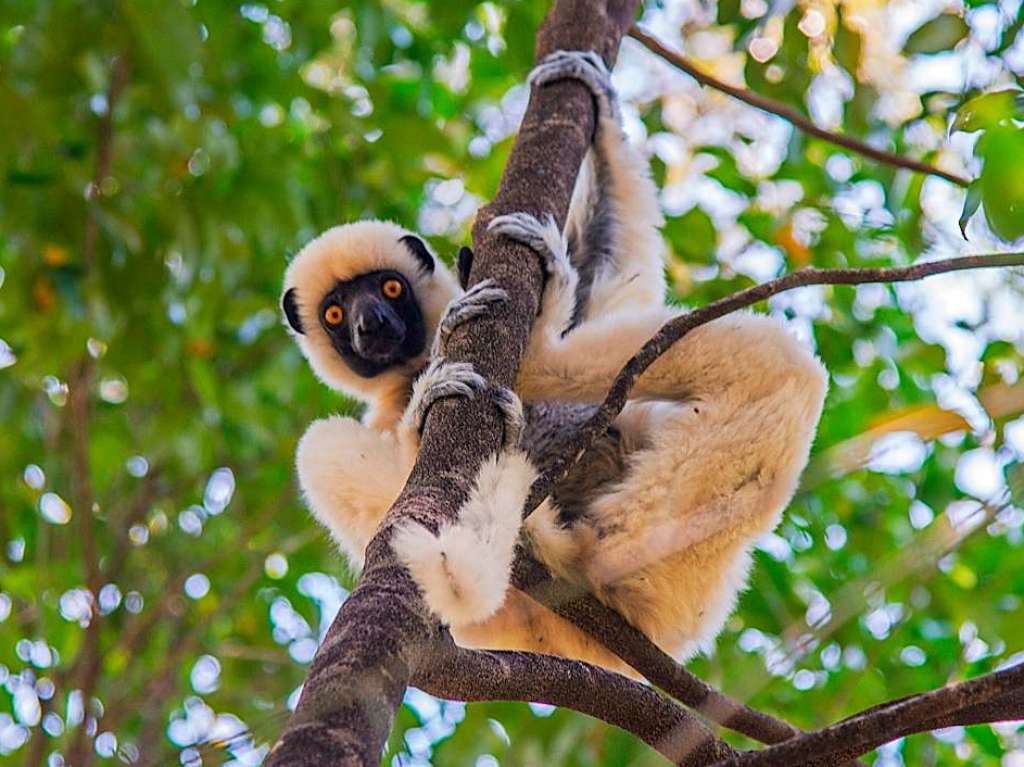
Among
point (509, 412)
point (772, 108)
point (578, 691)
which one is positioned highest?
point (772, 108)

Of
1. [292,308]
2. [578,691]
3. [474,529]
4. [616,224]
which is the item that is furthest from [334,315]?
[578,691]

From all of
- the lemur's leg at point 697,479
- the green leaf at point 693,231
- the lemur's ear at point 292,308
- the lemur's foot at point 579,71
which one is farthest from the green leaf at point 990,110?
the lemur's ear at point 292,308

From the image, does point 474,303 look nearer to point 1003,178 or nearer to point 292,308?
point 1003,178

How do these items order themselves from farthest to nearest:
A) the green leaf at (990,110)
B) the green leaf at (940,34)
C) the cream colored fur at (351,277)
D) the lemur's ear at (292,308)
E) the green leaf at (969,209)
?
the lemur's ear at (292,308), the cream colored fur at (351,277), the green leaf at (940,34), the green leaf at (969,209), the green leaf at (990,110)

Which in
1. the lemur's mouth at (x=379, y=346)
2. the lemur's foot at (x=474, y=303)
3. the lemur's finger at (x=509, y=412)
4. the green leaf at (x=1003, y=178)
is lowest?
the lemur's finger at (x=509, y=412)

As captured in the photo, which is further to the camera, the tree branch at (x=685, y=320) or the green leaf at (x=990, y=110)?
the tree branch at (x=685, y=320)

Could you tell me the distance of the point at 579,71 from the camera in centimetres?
337

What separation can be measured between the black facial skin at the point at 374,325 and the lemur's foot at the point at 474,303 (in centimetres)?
141

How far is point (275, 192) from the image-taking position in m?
5.03

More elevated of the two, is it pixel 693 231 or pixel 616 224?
pixel 693 231

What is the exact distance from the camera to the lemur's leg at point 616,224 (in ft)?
13.2

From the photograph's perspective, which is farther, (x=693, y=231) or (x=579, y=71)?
(x=693, y=231)

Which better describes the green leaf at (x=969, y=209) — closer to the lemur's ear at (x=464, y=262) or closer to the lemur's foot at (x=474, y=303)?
the lemur's foot at (x=474, y=303)

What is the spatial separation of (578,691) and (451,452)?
0.46m
